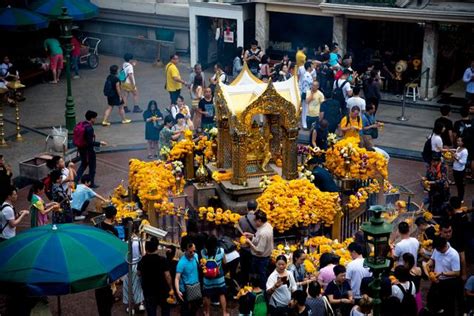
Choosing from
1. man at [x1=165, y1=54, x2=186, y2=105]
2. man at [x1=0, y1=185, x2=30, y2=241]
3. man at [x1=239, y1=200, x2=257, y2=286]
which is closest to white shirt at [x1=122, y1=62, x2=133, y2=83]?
man at [x1=165, y1=54, x2=186, y2=105]

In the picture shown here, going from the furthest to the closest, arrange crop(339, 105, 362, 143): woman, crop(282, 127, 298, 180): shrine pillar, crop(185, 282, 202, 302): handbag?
crop(339, 105, 362, 143): woman
crop(282, 127, 298, 180): shrine pillar
crop(185, 282, 202, 302): handbag

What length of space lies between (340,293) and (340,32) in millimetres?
16079

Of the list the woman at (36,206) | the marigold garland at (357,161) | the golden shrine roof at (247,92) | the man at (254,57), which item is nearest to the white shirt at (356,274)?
the golden shrine roof at (247,92)

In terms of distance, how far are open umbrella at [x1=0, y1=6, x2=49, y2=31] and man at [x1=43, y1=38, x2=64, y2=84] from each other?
747 millimetres

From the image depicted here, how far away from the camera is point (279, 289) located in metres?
11.6

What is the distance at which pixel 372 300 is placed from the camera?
9398 mm

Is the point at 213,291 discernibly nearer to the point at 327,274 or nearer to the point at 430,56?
the point at 327,274

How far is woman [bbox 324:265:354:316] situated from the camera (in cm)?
1161

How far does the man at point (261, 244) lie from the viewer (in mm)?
12992

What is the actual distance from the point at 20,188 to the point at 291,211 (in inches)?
284

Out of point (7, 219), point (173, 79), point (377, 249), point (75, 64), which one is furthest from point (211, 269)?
point (75, 64)

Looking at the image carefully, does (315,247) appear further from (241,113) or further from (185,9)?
(185,9)

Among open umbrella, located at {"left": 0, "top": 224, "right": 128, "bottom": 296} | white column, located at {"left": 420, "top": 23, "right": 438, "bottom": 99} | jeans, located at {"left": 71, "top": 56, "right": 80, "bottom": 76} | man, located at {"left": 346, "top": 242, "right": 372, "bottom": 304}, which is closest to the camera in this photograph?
open umbrella, located at {"left": 0, "top": 224, "right": 128, "bottom": 296}

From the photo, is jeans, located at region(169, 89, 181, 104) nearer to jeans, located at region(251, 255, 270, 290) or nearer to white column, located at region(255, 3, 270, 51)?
white column, located at region(255, 3, 270, 51)
